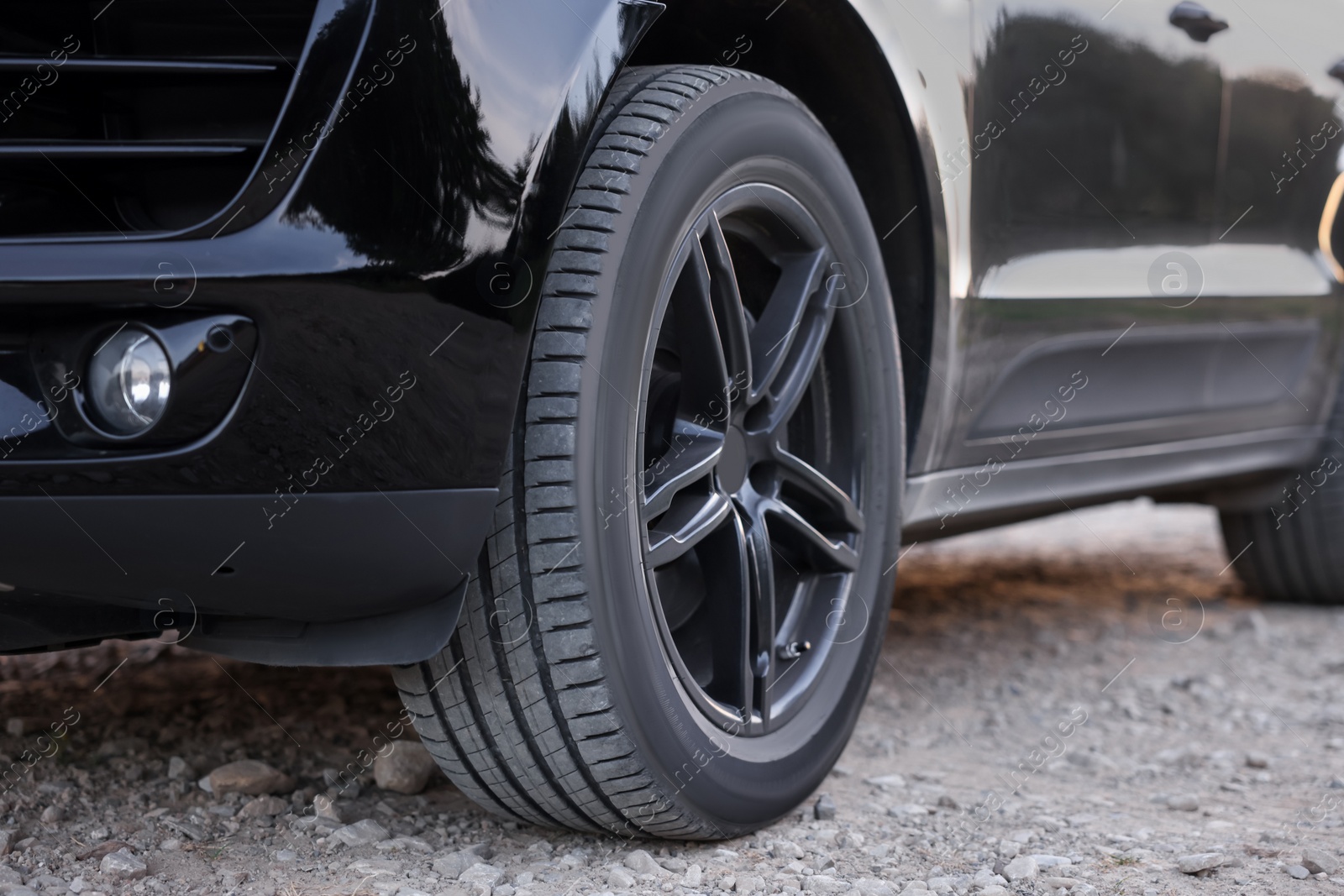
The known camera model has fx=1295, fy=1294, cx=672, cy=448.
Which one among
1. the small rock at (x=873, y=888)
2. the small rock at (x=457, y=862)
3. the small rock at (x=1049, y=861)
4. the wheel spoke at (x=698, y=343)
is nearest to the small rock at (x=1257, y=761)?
the small rock at (x=1049, y=861)

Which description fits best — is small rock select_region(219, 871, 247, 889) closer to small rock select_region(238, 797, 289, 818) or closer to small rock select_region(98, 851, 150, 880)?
small rock select_region(98, 851, 150, 880)

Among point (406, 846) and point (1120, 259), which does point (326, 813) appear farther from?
point (1120, 259)

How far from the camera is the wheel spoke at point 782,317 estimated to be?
5.88 feet

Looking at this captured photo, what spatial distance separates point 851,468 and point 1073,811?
2.04ft

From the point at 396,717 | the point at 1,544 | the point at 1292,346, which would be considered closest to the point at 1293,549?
the point at 1292,346

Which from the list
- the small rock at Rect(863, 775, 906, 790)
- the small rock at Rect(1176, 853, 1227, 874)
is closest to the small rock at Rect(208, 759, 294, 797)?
the small rock at Rect(863, 775, 906, 790)

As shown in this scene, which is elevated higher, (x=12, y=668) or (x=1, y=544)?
(x=1, y=544)

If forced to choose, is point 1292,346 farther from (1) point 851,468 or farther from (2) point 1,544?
(2) point 1,544

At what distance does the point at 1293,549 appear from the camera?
3543mm

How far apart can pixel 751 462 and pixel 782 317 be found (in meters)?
0.21

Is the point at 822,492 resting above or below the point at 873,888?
above

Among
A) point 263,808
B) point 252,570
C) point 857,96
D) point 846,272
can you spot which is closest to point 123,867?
point 263,808

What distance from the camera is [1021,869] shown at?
164 cm

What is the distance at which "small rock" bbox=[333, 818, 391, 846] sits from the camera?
66.1 inches
